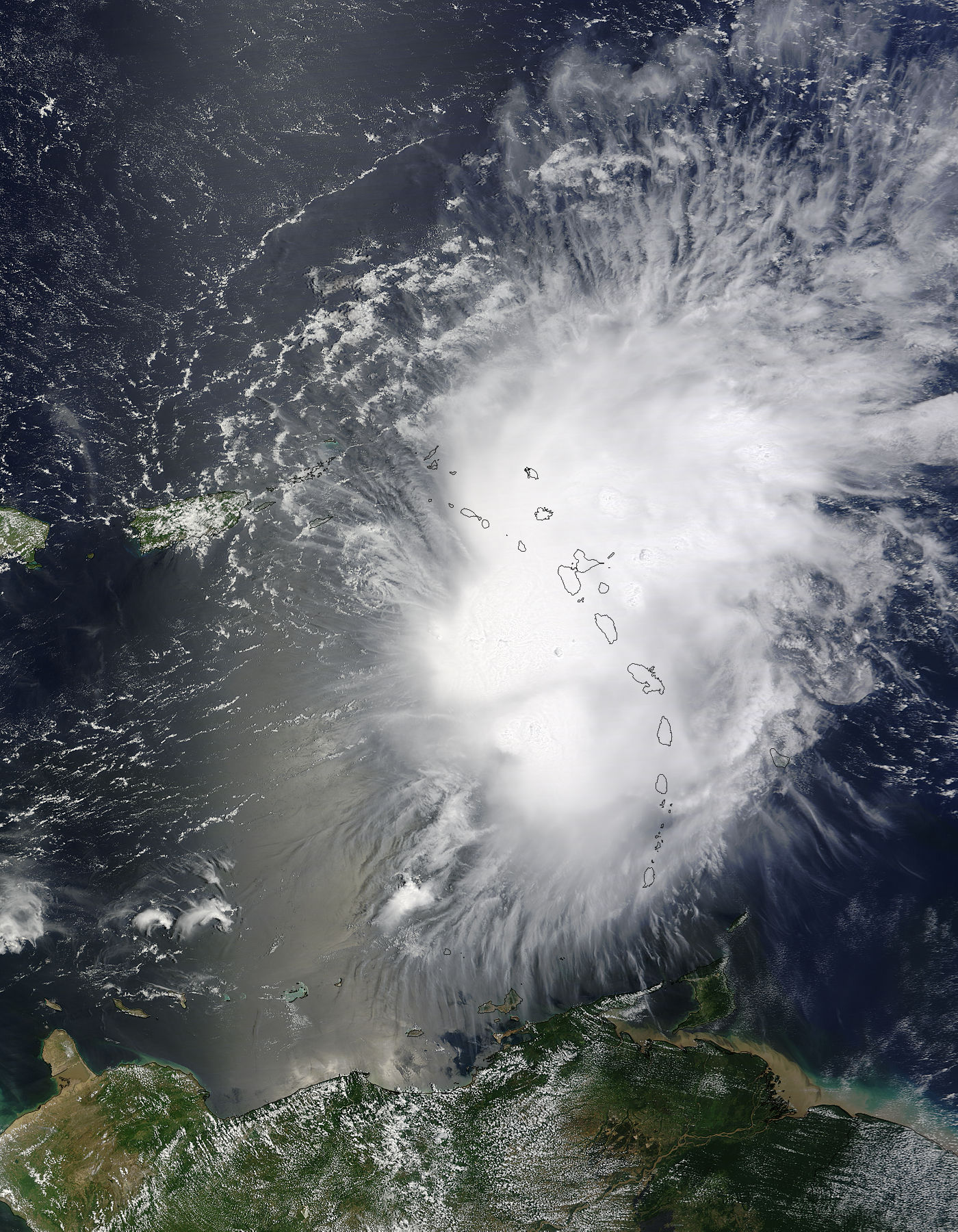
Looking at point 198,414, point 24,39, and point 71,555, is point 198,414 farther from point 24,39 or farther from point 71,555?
point 24,39

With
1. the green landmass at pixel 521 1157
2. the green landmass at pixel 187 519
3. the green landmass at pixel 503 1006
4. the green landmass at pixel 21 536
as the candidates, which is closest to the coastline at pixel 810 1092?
the green landmass at pixel 521 1157

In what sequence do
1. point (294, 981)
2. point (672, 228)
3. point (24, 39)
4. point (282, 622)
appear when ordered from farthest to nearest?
point (24, 39) → point (672, 228) → point (282, 622) → point (294, 981)

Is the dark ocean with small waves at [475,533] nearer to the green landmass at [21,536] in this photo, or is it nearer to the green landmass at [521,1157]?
the green landmass at [21,536]

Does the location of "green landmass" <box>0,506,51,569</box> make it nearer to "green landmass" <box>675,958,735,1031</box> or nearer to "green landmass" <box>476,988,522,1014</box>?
"green landmass" <box>476,988,522,1014</box>

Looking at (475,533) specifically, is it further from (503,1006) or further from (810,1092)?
(810,1092)

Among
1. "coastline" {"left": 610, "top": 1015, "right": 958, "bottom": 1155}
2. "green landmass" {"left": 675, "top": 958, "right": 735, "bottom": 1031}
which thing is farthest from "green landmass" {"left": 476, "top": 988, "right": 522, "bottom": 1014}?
"green landmass" {"left": 675, "top": 958, "right": 735, "bottom": 1031}

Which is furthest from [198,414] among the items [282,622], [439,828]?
[439,828]
